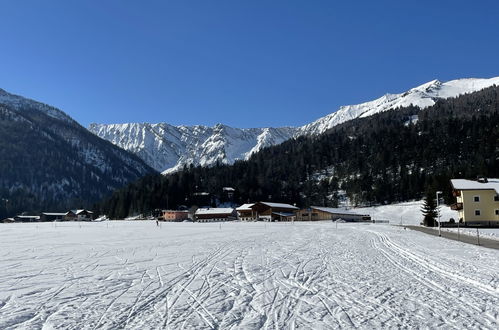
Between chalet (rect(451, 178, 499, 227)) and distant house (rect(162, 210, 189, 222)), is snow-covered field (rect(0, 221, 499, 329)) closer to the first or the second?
chalet (rect(451, 178, 499, 227))

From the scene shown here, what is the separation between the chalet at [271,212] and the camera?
12488 centimetres

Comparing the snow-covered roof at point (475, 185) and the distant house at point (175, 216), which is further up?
the snow-covered roof at point (475, 185)

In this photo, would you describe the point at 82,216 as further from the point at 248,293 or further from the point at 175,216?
the point at 248,293

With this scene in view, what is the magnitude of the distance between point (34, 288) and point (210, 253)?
446 inches

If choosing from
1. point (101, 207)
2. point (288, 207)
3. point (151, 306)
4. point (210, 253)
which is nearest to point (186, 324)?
point (151, 306)

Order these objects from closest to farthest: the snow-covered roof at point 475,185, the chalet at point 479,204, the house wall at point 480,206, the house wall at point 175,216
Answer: the chalet at point 479,204
the house wall at point 480,206
the snow-covered roof at point 475,185
the house wall at point 175,216

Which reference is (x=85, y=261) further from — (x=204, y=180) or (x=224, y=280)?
(x=204, y=180)

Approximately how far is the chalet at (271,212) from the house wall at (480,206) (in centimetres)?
6075

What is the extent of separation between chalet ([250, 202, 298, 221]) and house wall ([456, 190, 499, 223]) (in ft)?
199

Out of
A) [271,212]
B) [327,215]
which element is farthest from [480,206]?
[271,212]

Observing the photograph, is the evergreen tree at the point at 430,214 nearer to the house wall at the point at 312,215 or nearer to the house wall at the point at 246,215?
the house wall at the point at 312,215

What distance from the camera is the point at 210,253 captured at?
902 inches

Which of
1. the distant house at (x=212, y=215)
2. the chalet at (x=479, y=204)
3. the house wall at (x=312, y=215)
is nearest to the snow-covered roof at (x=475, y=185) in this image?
the chalet at (x=479, y=204)

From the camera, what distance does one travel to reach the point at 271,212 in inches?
4985
